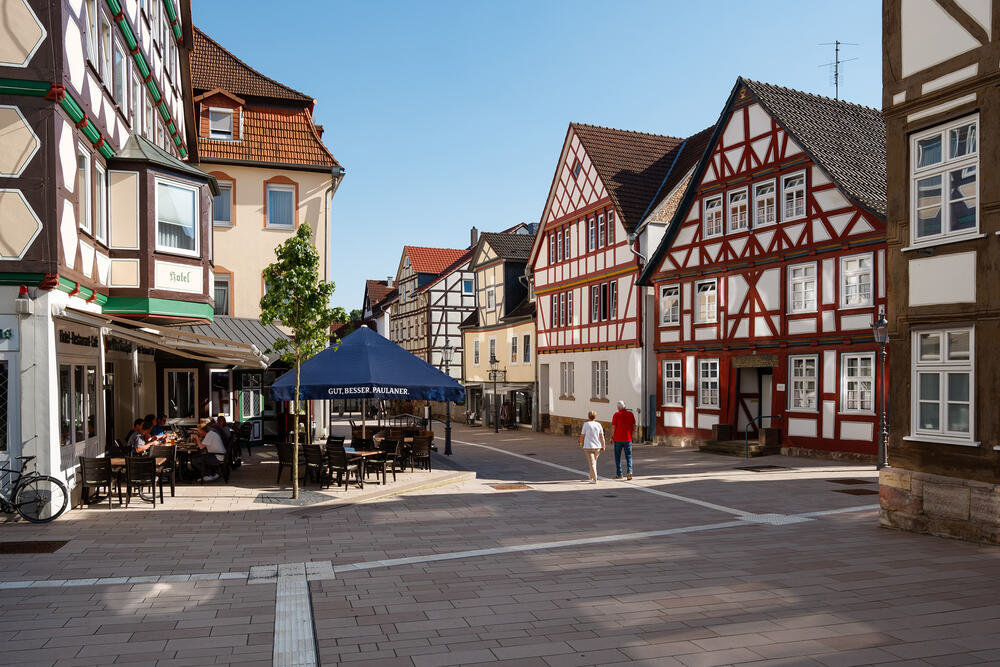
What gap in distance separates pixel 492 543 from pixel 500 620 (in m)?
3.41

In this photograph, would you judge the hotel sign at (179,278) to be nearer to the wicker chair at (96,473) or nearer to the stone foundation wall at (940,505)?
the wicker chair at (96,473)

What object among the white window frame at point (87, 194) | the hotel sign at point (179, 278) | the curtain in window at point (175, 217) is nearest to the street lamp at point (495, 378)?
the hotel sign at point (179, 278)

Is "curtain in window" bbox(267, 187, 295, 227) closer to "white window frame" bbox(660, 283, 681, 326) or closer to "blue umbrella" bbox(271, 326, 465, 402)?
"blue umbrella" bbox(271, 326, 465, 402)

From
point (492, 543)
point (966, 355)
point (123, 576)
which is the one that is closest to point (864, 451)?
point (966, 355)

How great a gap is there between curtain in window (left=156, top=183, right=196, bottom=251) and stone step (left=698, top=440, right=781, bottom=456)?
52.5ft

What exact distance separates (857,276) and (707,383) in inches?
256

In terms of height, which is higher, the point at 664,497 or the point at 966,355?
the point at 966,355

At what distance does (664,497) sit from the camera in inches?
583

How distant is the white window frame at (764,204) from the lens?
23.5 metres

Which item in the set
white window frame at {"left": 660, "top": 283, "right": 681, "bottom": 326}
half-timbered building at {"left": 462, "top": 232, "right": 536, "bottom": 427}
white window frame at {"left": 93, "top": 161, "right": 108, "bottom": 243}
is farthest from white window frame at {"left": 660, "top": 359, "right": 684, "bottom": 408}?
white window frame at {"left": 93, "top": 161, "right": 108, "bottom": 243}

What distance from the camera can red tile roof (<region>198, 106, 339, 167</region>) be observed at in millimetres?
25812

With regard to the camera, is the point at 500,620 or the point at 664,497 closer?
the point at 500,620

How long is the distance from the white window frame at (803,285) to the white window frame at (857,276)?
822 millimetres

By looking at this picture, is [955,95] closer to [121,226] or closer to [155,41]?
[121,226]
